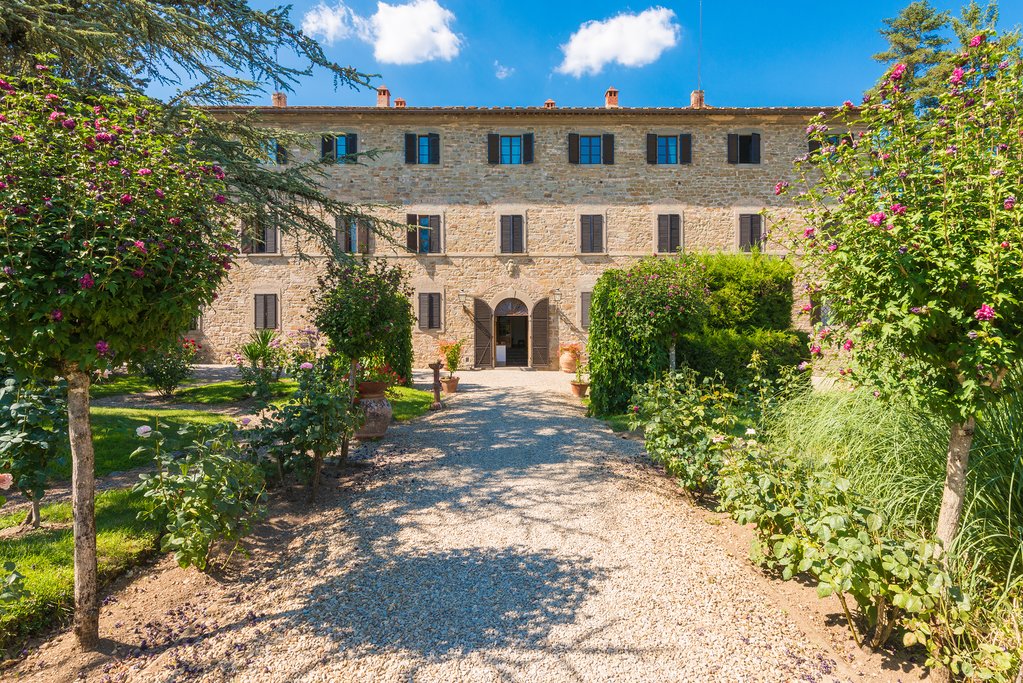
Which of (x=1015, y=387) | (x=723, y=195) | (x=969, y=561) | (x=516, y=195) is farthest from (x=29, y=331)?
(x=723, y=195)

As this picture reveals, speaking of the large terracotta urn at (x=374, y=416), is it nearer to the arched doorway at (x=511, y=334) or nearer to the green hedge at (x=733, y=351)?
the green hedge at (x=733, y=351)

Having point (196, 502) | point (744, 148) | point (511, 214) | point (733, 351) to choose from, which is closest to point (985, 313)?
point (196, 502)

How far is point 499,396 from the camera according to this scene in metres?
10.6

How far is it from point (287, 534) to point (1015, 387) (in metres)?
4.54

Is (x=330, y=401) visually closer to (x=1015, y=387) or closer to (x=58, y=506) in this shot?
(x=58, y=506)

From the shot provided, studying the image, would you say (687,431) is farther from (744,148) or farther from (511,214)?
(744,148)

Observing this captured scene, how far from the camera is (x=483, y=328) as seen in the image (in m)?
16.1

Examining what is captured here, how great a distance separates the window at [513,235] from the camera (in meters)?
16.0

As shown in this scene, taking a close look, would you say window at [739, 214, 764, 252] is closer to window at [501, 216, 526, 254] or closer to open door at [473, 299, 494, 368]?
window at [501, 216, 526, 254]

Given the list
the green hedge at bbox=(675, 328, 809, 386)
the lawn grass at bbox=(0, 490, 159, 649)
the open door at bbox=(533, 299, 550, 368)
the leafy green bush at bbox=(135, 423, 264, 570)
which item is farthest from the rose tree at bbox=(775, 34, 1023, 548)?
the open door at bbox=(533, 299, 550, 368)

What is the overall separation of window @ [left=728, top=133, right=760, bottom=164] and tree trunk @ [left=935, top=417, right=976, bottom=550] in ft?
50.3

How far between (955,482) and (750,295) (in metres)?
8.60

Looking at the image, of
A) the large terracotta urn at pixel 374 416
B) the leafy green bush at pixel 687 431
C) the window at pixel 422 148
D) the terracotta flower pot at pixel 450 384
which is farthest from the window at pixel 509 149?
the leafy green bush at pixel 687 431

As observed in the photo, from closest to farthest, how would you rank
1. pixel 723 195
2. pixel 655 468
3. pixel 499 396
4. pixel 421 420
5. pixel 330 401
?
pixel 330 401, pixel 655 468, pixel 421 420, pixel 499 396, pixel 723 195
